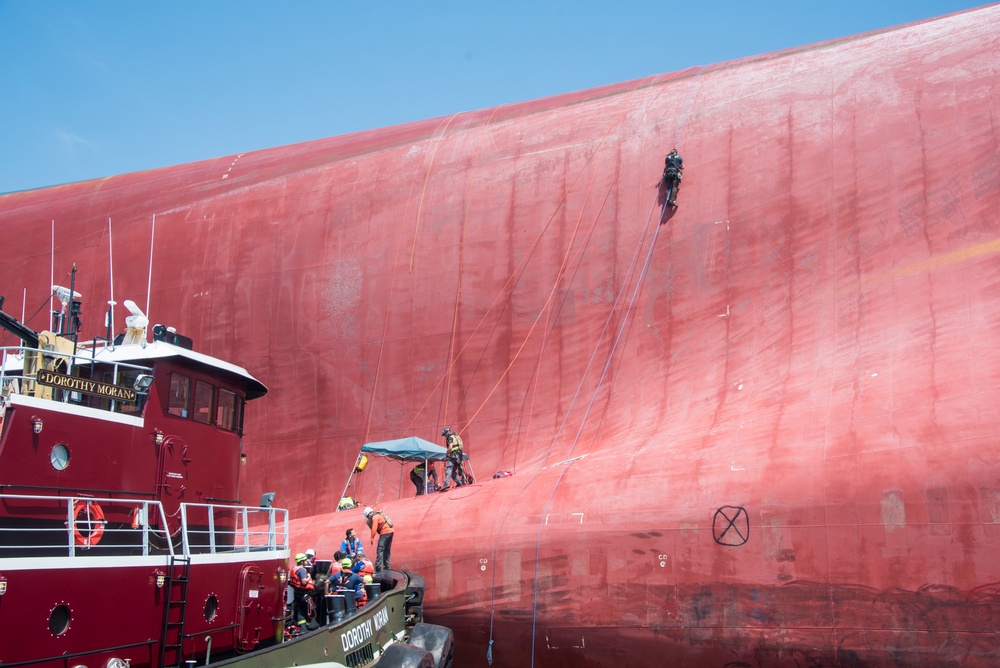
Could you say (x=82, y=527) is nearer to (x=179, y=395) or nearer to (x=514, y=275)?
(x=179, y=395)

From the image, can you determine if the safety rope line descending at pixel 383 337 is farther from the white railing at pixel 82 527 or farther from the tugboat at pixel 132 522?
the white railing at pixel 82 527

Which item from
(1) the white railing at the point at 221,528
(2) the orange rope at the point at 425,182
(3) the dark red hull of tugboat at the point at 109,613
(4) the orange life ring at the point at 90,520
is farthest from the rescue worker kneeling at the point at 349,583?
(2) the orange rope at the point at 425,182

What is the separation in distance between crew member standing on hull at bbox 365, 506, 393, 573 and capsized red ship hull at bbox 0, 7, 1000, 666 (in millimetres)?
559

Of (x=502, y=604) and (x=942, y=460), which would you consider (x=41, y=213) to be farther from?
(x=942, y=460)

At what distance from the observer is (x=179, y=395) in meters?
10.6

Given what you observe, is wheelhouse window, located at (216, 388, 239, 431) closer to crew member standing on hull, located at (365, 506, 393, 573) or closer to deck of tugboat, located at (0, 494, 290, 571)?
deck of tugboat, located at (0, 494, 290, 571)

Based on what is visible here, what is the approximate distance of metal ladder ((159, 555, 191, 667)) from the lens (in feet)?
27.7

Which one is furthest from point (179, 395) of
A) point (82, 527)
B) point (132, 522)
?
point (82, 527)

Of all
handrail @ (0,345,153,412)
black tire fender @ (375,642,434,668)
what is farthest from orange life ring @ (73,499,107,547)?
black tire fender @ (375,642,434,668)

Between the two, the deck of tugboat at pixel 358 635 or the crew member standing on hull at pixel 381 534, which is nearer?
the deck of tugboat at pixel 358 635

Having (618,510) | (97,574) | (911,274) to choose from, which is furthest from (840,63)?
(97,574)

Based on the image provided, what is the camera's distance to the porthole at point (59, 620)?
7.45m

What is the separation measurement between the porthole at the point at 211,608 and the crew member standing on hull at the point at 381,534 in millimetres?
3909

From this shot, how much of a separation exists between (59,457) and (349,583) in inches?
151
